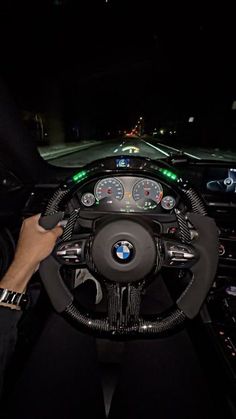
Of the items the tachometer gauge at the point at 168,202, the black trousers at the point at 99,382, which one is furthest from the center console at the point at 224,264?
the tachometer gauge at the point at 168,202

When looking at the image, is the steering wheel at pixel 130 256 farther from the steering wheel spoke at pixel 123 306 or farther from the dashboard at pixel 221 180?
the dashboard at pixel 221 180

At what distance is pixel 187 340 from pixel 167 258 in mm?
634

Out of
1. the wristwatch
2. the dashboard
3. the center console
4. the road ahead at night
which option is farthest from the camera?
the road ahead at night

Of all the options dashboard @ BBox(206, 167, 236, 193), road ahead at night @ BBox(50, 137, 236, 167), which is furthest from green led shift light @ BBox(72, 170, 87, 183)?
dashboard @ BBox(206, 167, 236, 193)

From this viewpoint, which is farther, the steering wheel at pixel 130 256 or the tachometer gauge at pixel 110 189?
the tachometer gauge at pixel 110 189

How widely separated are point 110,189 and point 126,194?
101mm

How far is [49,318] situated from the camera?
7.30 ft

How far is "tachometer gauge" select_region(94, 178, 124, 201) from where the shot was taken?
2.13 metres

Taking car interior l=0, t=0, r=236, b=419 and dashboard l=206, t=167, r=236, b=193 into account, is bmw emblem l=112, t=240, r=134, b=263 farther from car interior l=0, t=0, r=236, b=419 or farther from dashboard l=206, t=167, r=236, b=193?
dashboard l=206, t=167, r=236, b=193

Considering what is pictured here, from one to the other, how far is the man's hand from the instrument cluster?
50 cm

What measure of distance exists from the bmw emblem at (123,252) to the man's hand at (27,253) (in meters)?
0.30

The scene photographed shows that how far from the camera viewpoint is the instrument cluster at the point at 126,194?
2102 millimetres

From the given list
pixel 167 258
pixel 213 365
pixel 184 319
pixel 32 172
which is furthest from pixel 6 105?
pixel 213 365

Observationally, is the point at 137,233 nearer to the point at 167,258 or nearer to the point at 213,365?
the point at 167,258
